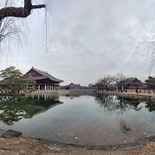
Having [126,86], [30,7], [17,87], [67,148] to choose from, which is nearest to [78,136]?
[67,148]

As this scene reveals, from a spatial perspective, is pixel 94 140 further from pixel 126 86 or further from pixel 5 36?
pixel 126 86

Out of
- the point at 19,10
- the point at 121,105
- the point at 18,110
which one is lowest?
the point at 121,105

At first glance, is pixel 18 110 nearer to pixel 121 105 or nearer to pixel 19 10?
pixel 19 10

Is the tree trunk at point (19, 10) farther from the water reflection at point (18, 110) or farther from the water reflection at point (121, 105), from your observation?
the water reflection at point (121, 105)

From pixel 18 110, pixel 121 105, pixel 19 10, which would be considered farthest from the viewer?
pixel 121 105

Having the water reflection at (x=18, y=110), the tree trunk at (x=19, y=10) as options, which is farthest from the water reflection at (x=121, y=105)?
the tree trunk at (x=19, y=10)

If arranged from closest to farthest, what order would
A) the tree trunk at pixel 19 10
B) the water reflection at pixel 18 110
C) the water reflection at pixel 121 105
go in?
the tree trunk at pixel 19 10
the water reflection at pixel 18 110
the water reflection at pixel 121 105

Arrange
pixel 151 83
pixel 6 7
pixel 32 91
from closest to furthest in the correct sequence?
pixel 6 7, pixel 32 91, pixel 151 83

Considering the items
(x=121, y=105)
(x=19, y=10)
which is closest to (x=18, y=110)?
(x=19, y=10)

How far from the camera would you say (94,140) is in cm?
522

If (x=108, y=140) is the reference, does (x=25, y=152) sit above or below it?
above

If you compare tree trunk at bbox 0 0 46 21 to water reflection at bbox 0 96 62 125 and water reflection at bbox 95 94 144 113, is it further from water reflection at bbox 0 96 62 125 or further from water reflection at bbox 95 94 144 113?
water reflection at bbox 95 94 144 113

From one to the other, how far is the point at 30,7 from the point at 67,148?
13.6 feet

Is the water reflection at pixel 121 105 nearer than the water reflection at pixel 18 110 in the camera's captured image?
No
